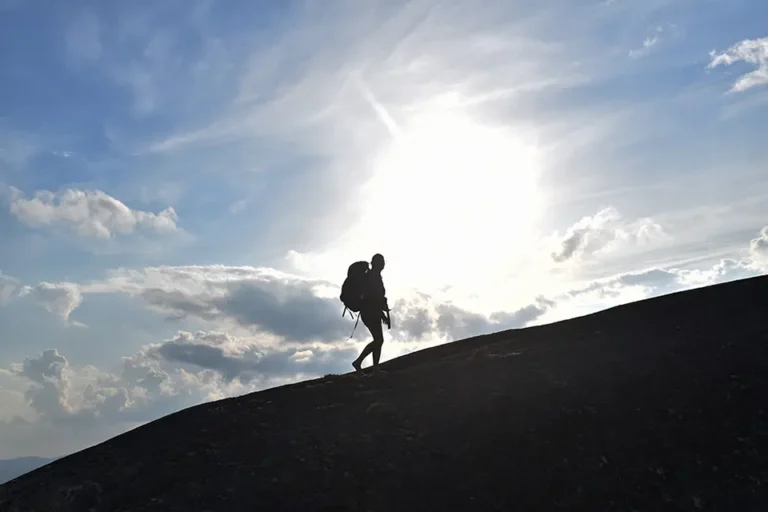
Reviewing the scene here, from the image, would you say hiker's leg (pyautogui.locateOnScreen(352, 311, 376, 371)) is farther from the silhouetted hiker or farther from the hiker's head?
the hiker's head

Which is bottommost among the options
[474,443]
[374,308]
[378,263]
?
[474,443]

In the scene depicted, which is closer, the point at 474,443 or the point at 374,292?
the point at 474,443

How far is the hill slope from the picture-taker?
1242cm

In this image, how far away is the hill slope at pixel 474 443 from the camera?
12.4m

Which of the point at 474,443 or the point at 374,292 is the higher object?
the point at 374,292

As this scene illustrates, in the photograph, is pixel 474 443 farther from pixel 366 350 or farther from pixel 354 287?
pixel 354 287

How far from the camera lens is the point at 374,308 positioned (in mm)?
19859

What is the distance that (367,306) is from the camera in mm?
19828

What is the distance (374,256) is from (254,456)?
8050 mm

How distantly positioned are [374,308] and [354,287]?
889mm

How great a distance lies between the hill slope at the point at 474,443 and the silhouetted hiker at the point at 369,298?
5.27ft

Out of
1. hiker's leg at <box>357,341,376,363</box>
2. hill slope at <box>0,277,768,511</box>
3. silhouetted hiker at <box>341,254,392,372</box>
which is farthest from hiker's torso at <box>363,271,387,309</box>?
hill slope at <box>0,277,768,511</box>

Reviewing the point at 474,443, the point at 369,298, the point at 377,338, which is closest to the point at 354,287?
the point at 369,298

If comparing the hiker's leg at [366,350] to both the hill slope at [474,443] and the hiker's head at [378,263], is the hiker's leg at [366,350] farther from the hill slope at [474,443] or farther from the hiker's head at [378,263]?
the hiker's head at [378,263]
